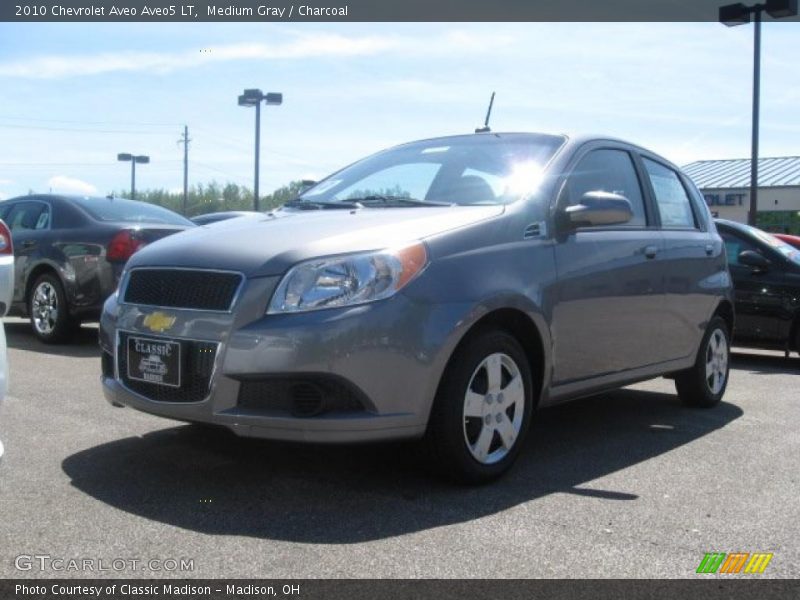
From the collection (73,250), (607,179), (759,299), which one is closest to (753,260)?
(759,299)

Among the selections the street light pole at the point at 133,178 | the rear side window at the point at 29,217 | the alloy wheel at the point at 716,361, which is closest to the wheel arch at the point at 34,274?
the rear side window at the point at 29,217

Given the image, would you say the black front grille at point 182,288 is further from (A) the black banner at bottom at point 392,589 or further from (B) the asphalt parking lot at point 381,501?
(A) the black banner at bottom at point 392,589

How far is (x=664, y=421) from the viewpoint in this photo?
5.81 m

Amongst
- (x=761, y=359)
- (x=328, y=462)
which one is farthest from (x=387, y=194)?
(x=761, y=359)

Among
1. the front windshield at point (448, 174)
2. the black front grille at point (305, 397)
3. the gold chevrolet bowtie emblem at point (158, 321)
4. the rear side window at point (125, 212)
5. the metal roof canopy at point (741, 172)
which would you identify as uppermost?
the metal roof canopy at point (741, 172)

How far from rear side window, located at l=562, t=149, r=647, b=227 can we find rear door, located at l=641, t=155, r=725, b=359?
0.21 metres

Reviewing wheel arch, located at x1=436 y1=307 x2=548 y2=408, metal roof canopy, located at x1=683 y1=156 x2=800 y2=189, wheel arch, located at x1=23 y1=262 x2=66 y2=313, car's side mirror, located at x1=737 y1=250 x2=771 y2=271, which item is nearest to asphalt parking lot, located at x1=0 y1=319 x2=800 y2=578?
wheel arch, located at x1=436 y1=307 x2=548 y2=408

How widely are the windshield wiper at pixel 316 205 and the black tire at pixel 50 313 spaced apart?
12.7 feet

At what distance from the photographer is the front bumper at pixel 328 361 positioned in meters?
3.58

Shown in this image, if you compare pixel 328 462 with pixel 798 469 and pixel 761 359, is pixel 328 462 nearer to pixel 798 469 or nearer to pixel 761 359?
pixel 798 469

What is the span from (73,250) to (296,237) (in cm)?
493

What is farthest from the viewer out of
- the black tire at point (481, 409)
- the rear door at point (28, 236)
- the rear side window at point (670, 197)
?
the rear door at point (28, 236)

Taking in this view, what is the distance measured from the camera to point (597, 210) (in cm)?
458
